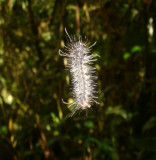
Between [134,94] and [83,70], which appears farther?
[134,94]

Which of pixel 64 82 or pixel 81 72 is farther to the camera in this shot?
pixel 64 82

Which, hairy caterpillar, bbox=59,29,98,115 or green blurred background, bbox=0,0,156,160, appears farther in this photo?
green blurred background, bbox=0,0,156,160

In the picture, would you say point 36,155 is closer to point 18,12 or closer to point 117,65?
point 117,65

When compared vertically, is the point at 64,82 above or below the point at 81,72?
above

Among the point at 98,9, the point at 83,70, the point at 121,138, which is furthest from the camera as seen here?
the point at 121,138

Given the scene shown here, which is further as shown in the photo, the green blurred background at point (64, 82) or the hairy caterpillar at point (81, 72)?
the green blurred background at point (64, 82)

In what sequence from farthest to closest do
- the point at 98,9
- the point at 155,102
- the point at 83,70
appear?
the point at 155,102
the point at 98,9
the point at 83,70

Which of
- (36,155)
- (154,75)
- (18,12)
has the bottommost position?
(36,155)

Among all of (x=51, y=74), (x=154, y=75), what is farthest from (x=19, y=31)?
(x=154, y=75)
